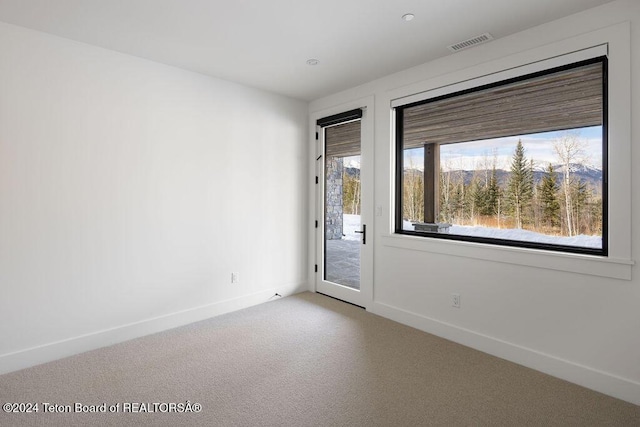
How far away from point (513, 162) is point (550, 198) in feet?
1.38

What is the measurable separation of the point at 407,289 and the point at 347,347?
0.95m

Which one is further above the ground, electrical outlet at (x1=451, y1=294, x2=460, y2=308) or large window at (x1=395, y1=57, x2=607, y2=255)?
large window at (x1=395, y1=57, x2=607, y2=255)

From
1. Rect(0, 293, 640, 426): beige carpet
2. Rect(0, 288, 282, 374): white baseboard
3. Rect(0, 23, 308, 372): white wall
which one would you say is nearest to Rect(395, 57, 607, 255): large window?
Rect(0, 293, 640, 426): beige carpet

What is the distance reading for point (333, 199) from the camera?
4547 millimetres

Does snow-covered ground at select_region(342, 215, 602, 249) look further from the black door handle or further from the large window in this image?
the black door handle

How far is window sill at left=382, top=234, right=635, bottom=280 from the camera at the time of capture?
234 centimetres

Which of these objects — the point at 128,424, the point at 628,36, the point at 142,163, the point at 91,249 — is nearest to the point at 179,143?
the point at 142,163

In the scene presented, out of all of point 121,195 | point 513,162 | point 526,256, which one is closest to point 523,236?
point 526,256

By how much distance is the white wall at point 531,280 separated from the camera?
2.27 m

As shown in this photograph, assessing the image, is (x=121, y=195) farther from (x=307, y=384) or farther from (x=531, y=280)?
(x=531, y=280)

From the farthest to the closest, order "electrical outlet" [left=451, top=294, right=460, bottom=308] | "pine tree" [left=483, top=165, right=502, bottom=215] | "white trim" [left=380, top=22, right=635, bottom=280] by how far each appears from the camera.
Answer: "electrical outlet" [left=451, top=294, right=460, bottom=308]
"pine tree" [left=483, top=165, right=502, bottom=215]
"white trim" [left=380, top=22, right=635, bottom=280]

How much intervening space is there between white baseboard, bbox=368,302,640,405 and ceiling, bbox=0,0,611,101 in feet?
8.34

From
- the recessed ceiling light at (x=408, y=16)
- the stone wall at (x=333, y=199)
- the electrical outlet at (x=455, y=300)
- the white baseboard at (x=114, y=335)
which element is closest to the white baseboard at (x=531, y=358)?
the electrical outlet at (x=455, y=300)

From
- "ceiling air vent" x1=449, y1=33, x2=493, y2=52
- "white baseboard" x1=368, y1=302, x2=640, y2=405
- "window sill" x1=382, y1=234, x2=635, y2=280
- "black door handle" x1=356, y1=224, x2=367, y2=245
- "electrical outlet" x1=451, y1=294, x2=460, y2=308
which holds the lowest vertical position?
"white baseboard" x1=368, y1=302, x2=640, y2=405
